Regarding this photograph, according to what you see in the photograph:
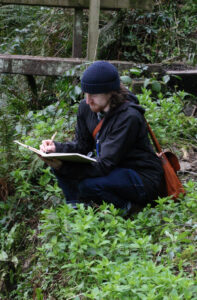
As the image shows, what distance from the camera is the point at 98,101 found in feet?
11.7

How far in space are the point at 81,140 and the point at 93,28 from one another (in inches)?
81.3

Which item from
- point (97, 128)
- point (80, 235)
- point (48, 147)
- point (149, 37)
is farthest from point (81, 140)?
point (149, 37)

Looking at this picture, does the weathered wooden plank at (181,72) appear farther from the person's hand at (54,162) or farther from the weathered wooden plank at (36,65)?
the person's hand at (54,162)

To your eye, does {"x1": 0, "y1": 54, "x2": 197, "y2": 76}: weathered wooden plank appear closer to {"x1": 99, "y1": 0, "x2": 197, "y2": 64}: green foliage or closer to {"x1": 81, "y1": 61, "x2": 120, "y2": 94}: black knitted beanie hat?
{"x1": 99, "y1": 0, "x2": 197, "y2": 64}: green foliage

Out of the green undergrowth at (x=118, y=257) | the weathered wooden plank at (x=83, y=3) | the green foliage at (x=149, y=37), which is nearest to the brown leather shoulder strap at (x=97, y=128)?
the green undergrowth at (x=118, y=257)

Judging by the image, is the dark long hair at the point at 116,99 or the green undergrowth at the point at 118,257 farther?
the dark long hair at the point at 116,99

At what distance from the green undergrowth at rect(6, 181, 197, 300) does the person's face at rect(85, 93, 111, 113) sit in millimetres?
832

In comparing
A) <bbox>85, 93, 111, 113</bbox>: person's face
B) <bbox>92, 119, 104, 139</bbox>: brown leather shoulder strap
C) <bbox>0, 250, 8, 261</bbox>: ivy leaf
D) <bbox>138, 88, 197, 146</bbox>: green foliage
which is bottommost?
<bbox>0, 250, 8, 261</bbox>: ivy leaf

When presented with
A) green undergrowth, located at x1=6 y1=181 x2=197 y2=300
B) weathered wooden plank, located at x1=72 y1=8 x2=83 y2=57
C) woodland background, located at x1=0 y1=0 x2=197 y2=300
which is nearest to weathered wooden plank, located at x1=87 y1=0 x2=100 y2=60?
weathered wooden plank, located at x1=72 y1=8 x2=83 y2=57

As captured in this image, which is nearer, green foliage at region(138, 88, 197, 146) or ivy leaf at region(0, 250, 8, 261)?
ivy leaf at region(0, 250, 8, 261)

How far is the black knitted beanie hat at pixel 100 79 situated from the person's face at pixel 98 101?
0.05 meters

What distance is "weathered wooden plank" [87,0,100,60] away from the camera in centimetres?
546

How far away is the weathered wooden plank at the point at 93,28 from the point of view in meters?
5.46

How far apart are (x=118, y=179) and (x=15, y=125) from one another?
1.83 m
